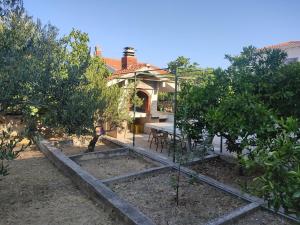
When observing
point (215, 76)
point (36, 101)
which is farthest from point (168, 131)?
point (36, 101)

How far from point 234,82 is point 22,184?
8312 millimetres

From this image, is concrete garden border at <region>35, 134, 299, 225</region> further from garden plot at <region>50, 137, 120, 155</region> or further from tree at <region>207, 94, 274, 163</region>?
tree at <region>207, 94, 274, 163</region>

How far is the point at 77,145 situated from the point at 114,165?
4465mm

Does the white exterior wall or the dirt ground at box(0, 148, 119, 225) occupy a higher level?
the white exterior wall

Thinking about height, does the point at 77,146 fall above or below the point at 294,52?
below

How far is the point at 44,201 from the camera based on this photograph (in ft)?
21.8

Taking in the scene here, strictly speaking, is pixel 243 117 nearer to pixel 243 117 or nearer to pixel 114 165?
pixel 243 117

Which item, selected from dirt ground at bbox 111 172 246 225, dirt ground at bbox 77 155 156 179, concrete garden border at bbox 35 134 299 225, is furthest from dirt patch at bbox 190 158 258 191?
dirt ground at bbox 77 155 156 179

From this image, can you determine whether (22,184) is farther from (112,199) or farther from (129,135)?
(129,135)

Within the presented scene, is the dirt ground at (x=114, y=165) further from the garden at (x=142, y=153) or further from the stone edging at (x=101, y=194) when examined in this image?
the stone edging at (x=101, y=194)

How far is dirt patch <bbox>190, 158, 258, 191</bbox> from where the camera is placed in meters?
8.63

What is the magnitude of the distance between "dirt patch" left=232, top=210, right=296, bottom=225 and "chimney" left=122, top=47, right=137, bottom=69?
684 inches

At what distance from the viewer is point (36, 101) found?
4.79 metres

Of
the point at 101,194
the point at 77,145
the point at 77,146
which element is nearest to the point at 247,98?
the point at 101,194
